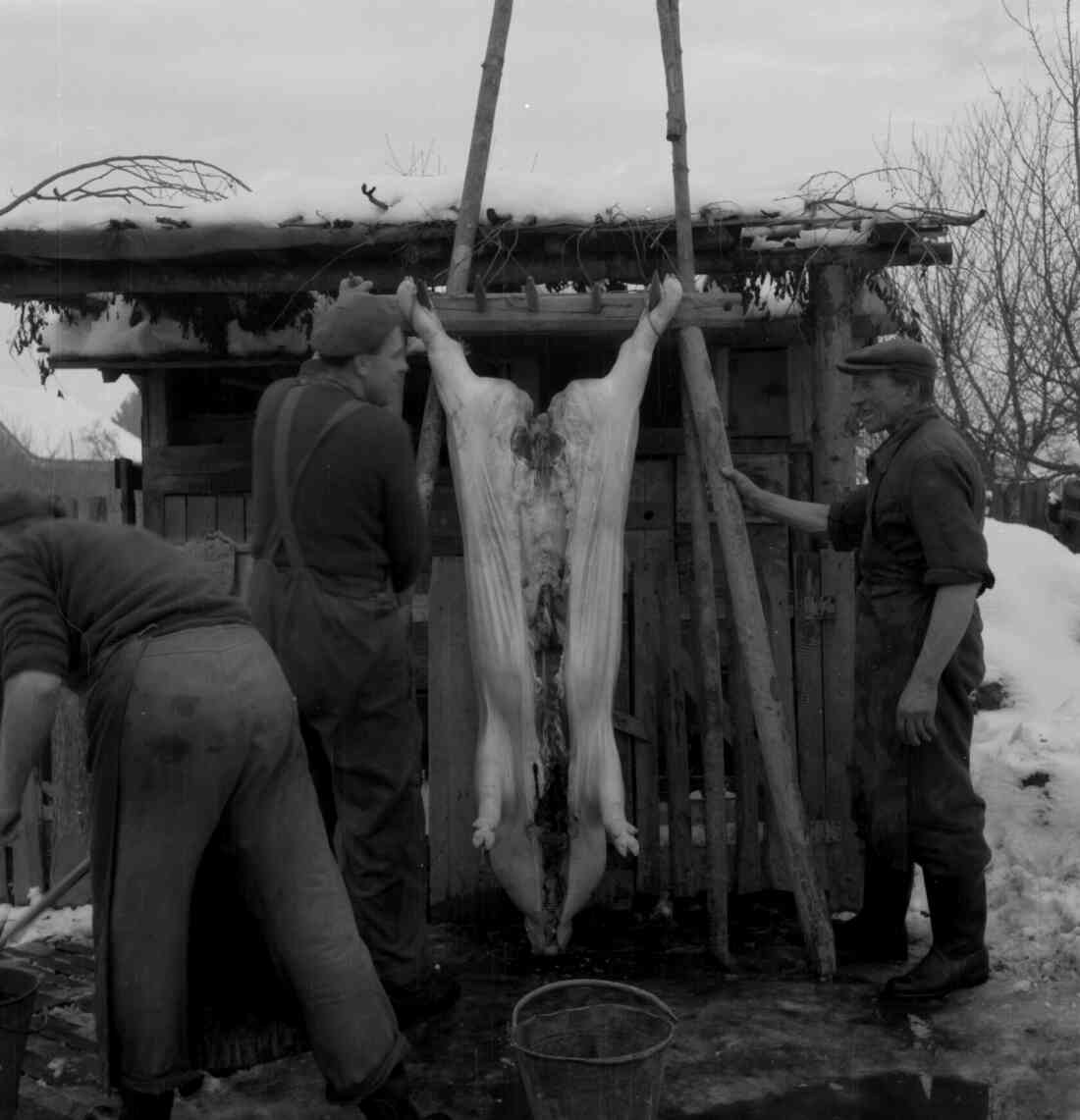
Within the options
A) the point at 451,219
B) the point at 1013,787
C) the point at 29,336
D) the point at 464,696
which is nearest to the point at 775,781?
the point at 464,696

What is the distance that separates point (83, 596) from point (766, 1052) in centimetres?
252

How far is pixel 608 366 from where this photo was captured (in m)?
6.10

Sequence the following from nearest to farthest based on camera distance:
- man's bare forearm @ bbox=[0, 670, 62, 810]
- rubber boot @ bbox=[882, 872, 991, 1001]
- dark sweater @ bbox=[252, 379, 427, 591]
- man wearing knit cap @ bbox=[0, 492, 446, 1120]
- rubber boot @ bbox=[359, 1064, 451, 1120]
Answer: man's bare forearm @ bbox=[0, 670, 62, 810], man wearing knit cap @ bbox=[0, 492, 446, 1120], rubber boot @ bbox=[359, 1064, 451, 1120], dark sweater @ bbox=[252, 379, 427, 591], rubber boot @ bbox=[882, 872, 991, 1001]

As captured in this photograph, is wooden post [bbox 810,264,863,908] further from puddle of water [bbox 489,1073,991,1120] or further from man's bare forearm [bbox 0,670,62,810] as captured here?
man's bare forearm [bbox 0,670,62,810]

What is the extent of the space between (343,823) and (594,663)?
108cm

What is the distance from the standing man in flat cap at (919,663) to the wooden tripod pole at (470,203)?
110 centimetres

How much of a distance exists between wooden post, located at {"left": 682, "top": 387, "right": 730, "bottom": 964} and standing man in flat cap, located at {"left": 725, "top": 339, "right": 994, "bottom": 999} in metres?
0.22

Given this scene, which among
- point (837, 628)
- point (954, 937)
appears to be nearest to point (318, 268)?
point (837, 628)

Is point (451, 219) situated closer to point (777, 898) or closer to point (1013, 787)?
point (777, 898)

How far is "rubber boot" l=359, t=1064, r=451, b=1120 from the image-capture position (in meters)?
3.48

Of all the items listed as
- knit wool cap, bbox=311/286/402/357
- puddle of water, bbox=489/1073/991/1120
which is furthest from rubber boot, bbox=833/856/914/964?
knit wool cap, bbox=311/286/402/357

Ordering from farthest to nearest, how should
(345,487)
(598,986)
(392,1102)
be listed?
1. (345,487)
2. (598,986)
3. (392,1102)

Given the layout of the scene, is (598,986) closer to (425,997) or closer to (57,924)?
(425,997)

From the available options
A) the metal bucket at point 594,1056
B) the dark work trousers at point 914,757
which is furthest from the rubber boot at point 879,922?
the metal bucket at point 594,1056
